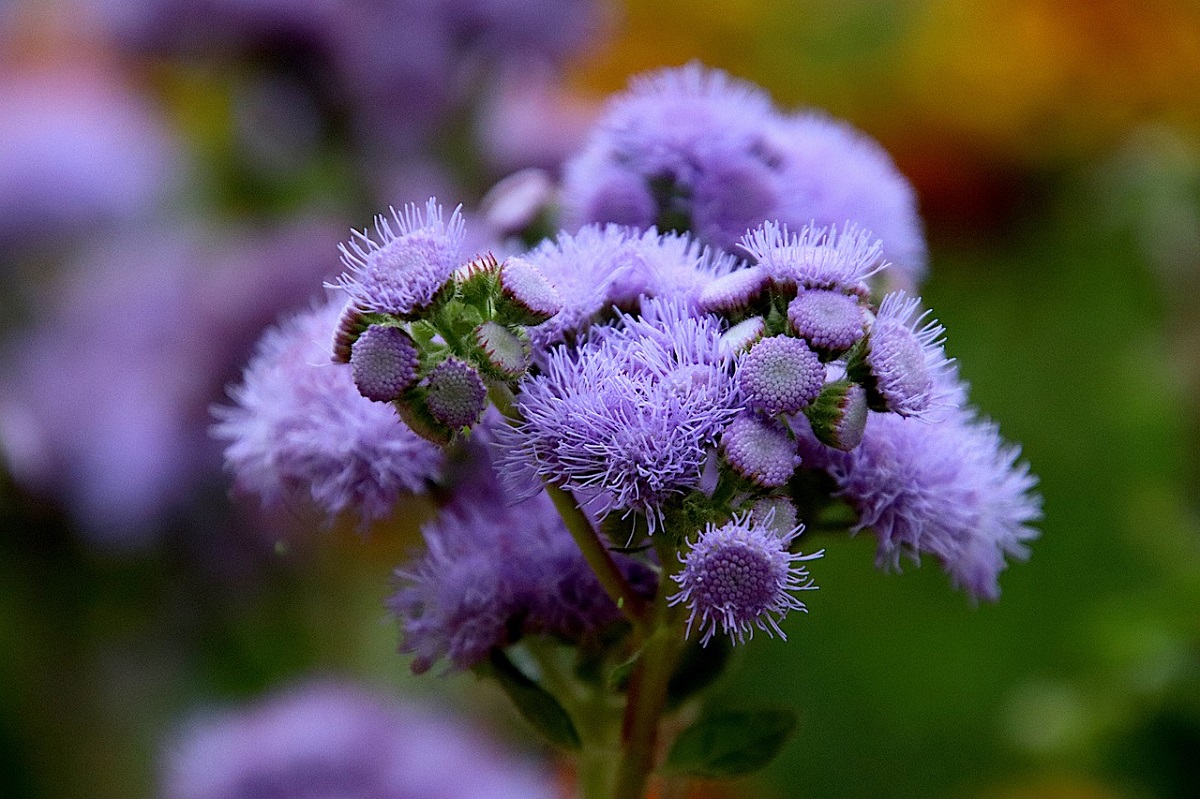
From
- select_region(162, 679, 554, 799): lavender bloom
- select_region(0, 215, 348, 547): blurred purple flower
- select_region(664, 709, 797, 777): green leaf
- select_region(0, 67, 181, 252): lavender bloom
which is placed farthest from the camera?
select_region(0, 67, 181, 252): lavender bloom

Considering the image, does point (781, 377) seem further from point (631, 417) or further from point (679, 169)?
point (679, 169)

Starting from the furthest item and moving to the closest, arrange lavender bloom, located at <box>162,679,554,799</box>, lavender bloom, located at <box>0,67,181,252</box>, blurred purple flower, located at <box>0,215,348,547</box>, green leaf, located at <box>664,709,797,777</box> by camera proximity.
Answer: lavender bloom, located at <box>0,67,181,252</box> < blurred purple flower, located at <box>0,215,348,547</box> < lavender bloom, located at <box>162,679,554,799</box> < green leaf, located at <box>664,709,797,777</box>

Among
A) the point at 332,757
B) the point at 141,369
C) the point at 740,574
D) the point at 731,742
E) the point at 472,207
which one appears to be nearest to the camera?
the point at 740,574

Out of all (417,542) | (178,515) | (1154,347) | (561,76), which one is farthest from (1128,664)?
(178,515)

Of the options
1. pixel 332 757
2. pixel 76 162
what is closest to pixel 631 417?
pixel 332 757

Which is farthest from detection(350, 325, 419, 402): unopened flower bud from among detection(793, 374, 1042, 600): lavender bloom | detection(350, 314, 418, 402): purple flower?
detection(793, 374, 1042, 600): lavender bloom

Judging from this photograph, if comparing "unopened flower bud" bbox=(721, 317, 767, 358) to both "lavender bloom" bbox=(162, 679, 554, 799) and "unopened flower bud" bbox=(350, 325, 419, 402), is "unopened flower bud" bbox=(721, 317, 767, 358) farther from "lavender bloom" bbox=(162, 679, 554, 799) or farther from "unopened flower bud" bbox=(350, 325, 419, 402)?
"lavender bloom" bbox=(162, 679, 554, 799)

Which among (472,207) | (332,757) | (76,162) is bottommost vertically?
(332,757)
